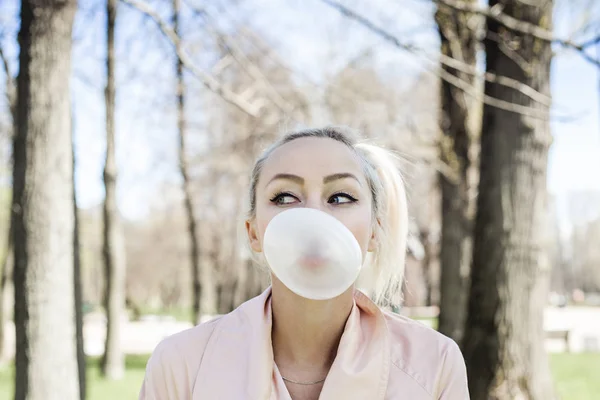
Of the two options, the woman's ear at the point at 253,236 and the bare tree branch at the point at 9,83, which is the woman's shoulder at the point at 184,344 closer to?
the woman's ear at the point at 253,236

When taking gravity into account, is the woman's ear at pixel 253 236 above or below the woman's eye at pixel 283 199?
below

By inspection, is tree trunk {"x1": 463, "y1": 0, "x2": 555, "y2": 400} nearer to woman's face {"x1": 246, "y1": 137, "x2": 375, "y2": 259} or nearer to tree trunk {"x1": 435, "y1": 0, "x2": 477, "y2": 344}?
woman's face {"x1": 246, "y1": 137, "x2": 375, "y2": 259}

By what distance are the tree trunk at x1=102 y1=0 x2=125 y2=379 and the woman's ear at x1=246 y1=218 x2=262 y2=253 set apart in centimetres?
874

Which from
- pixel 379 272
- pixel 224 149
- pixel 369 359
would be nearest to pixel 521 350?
pixel 379 272

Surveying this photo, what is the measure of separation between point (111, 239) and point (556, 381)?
7333 millimetres

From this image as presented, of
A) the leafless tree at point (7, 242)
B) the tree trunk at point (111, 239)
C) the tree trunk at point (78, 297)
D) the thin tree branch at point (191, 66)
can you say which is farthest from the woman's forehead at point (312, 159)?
the leafless tree at point (7, 242)

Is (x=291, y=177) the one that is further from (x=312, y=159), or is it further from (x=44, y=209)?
(x=44, y=209)

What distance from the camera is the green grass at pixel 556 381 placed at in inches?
374

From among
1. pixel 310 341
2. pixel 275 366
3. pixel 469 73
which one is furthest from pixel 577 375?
pixel 275 366

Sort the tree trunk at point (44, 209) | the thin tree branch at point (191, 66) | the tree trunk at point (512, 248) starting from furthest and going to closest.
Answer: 1. the tree trunk at point (512, 248)
2. the thin tree branch at point (191, 66)
3. the tree trunk at point (44, 209)

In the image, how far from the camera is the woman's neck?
2.21 metres

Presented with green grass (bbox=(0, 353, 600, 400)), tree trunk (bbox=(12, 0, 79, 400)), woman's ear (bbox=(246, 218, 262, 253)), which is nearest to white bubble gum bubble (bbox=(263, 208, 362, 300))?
woman's ear (bbox=(246, 218, 262, 253))

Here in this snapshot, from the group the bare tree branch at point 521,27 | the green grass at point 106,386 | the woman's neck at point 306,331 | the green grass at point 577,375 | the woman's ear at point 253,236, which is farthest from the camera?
the green grass at point 577,375

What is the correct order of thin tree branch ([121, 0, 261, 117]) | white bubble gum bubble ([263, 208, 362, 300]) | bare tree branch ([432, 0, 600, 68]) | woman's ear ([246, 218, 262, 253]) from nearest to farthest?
white bubble gum bubble ([263, 208, 362, 300]), woman's ear ([246, 218, 262, 253]), bare tree branch ([432, 0, 600, 68]), thin tree branch ([121, 0, 261, 117])
